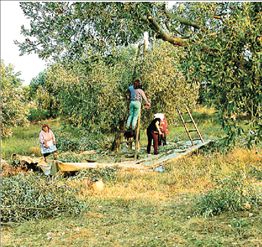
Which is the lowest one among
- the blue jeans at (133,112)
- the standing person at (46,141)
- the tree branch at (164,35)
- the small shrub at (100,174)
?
the small shrub at (100,174)

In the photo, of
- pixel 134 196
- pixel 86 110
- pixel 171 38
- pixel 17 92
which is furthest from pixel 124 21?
pixel 17 92

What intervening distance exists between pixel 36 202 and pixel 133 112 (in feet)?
26.3

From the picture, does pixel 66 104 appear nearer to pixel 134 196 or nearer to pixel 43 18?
pixel 43 18

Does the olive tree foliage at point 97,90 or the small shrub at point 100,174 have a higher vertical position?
the olive tree foliage at point 97,90

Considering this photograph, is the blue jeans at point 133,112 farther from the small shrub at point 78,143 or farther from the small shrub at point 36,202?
the small shrub at point 36,202

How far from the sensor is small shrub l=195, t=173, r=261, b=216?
874 cm

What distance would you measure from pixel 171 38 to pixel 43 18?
4.82m

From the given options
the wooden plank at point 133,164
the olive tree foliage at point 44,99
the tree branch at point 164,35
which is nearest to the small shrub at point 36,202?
the wooden plank at point 133,164

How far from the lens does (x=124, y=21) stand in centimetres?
1138

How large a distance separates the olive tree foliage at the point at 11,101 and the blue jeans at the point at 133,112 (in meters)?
11.4

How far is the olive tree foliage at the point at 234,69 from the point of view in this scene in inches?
275

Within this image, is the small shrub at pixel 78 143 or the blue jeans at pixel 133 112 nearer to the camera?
the blue jeans at pixel 133 112

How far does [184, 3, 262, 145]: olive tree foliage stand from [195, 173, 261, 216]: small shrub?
178cm

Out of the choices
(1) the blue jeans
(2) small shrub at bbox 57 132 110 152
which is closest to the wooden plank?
(1) the blue jeans
